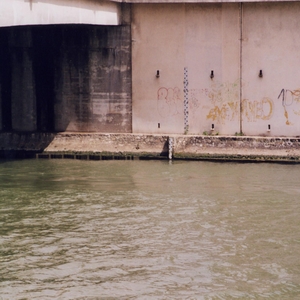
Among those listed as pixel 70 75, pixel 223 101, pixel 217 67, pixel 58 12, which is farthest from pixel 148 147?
pixel 58 12

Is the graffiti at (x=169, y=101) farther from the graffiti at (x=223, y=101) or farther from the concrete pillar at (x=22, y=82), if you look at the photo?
the concrete pillar at (x=22, y=82)

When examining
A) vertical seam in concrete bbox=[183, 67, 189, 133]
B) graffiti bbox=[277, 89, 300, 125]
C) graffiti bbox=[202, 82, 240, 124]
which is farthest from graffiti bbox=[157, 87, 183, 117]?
graffiti bbox=[277, 89, 300, 125]

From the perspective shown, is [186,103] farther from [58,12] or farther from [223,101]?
[58,12]

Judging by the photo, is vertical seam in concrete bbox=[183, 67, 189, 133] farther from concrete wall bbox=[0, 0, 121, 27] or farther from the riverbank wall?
concrete wall bbox=[0, 0, 121, 27]

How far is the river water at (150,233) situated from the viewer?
11.8m

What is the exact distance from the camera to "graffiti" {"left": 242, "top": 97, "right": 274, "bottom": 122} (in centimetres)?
2417

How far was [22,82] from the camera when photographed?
25391 mm

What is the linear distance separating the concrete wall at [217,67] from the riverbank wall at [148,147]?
0.85 m

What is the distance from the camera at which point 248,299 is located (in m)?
11.3

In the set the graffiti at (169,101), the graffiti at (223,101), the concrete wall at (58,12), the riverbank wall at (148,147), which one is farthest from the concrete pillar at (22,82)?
the graffiti at (223,101)

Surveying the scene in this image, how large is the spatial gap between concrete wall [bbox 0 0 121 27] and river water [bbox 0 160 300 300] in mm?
3894

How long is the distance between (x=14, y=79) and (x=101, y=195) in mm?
8165

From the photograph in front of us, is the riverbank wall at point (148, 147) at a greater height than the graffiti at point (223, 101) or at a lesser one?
lesser

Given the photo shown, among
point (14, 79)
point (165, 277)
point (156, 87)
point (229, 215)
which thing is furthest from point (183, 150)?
point (165, 277)
